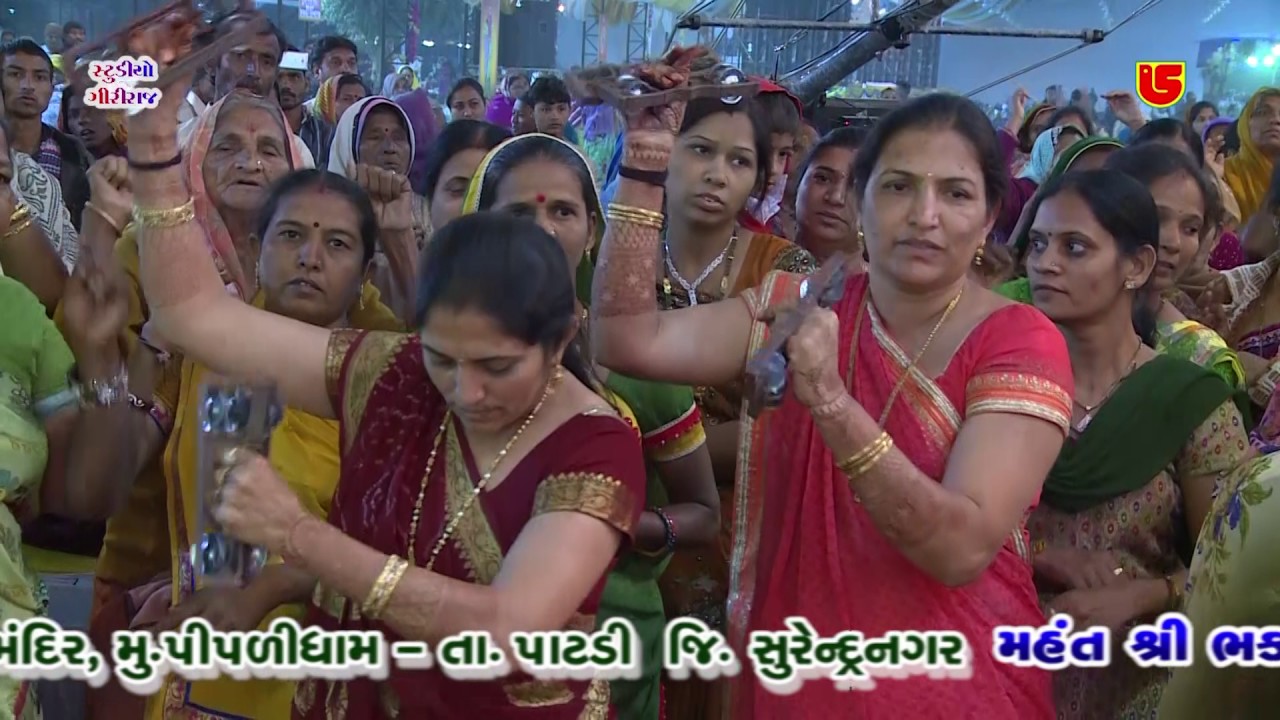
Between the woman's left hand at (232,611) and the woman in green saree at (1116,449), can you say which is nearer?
the woman's left hand at (232,611)

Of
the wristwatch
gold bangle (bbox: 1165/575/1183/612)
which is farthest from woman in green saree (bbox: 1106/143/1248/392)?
the wristwatch

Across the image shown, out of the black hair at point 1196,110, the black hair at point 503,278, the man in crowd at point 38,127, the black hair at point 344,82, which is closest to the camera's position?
the black hair at point 503,278

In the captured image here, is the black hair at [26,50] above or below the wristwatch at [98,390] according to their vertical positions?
above

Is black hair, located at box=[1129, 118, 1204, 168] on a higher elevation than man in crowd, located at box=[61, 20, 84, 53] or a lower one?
lower

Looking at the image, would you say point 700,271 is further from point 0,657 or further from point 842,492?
point 0,657

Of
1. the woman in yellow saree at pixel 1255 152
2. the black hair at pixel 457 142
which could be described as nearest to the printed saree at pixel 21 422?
the black hair at pixel 457 142

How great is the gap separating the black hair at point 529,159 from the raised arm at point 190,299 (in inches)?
29.2

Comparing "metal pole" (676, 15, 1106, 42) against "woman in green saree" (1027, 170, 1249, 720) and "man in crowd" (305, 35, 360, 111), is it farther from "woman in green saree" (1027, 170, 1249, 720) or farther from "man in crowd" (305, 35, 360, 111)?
"woman in green saree" (1027, 170, 1249, 720)

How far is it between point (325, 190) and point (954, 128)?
119cm

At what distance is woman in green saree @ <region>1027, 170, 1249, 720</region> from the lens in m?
1.93

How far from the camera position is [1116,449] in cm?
194

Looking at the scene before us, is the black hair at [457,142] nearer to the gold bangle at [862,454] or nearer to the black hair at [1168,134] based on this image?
the gold bangle at [862,454]

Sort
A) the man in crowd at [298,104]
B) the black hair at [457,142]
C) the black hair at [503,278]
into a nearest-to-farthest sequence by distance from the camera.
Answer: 1. the black hair at [503,278]
2. the black hair at [457,142]
3. the man in crowd at [298,104]

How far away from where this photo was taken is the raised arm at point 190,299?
4.76ft
